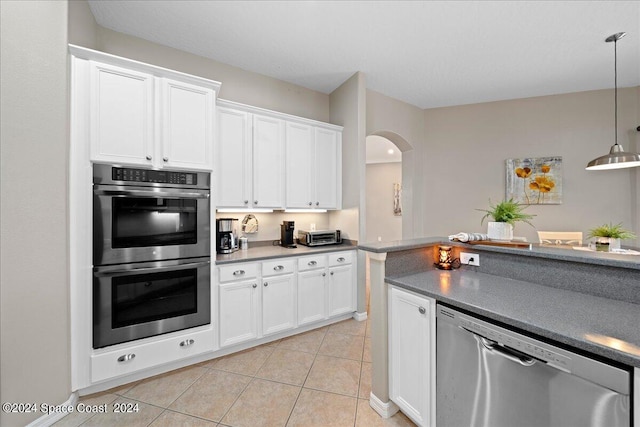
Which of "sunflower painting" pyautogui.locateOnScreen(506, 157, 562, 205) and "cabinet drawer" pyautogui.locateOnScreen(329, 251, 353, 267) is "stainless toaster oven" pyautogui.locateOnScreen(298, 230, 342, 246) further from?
"sunflower painting" pyautogui.locateOnScreen(506, 157, 562, 205)

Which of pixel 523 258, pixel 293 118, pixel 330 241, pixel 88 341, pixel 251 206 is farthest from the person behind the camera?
pixel 330 241

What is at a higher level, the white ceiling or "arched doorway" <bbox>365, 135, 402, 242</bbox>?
the white ceiling

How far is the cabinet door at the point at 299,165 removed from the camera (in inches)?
118

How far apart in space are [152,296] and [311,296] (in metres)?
1.51

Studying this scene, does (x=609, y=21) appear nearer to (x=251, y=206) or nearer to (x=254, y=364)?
(x=251, y=206)

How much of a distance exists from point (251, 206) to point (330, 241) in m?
1.10

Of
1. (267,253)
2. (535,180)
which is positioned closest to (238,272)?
(267,253)

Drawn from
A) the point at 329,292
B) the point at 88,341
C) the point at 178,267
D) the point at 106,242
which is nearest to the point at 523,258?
the point at 329,292

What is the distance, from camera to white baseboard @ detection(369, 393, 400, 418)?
163cm

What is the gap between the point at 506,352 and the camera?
107 centimetres

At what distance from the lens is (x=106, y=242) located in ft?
6.02

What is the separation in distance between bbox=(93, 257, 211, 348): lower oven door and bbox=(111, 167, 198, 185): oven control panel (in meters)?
0.66

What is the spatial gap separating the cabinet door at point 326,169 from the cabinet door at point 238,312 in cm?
133

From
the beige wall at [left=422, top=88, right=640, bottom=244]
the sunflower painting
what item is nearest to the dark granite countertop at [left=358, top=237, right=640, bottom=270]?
the beige wall at [left=422, top=88, right=640, bottom=244]
